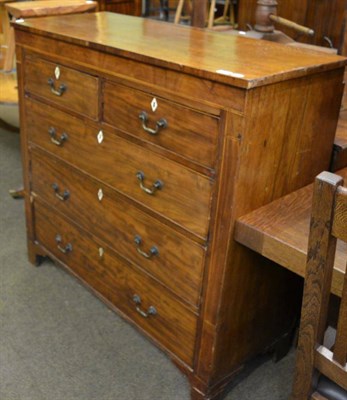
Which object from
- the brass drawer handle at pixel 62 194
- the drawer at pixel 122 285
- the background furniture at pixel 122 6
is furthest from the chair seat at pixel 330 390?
the background furniture at pixel 122 6

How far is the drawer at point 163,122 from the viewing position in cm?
129

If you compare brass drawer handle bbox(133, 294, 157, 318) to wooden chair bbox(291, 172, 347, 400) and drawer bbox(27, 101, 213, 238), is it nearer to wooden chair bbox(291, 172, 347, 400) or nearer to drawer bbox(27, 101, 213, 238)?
drawer bbox(27, 101, 213, 238)

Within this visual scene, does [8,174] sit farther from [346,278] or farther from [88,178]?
[346,278]

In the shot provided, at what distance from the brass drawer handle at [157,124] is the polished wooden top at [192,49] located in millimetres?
148

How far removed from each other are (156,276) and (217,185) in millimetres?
444

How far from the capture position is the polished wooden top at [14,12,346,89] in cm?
123

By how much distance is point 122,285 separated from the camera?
1786 mm

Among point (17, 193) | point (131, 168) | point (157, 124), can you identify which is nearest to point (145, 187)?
point (131, 168)

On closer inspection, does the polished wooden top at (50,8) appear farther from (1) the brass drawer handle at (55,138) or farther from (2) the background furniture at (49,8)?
(1) the brass drawer handle at (55,138)

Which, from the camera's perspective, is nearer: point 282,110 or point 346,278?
point 346,278

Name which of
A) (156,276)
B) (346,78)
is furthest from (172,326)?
(346,78)

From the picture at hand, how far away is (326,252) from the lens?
0.88 metres

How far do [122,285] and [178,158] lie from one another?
60 cm

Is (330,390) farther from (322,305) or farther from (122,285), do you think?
(122,285)
